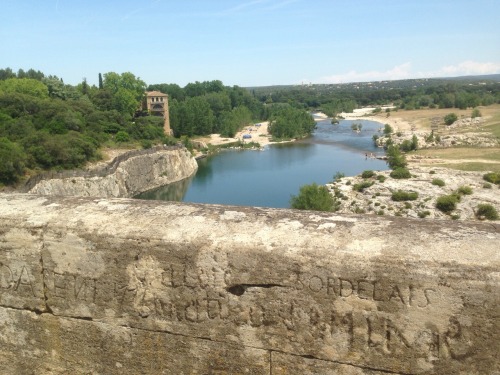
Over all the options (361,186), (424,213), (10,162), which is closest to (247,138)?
(361,186)

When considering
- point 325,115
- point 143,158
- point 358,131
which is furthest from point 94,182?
point 325,115

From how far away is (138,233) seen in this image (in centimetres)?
245

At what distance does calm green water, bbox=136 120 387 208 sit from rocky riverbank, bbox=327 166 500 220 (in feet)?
19.1

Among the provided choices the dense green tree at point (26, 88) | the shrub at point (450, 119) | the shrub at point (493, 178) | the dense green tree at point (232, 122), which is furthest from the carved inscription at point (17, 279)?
the shrub at point (450, 119)

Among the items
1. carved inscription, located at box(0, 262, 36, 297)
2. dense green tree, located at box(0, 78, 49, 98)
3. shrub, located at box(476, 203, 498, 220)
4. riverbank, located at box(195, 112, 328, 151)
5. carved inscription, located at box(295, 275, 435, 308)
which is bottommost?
shrub, located at box(476, 203, 498, 220)

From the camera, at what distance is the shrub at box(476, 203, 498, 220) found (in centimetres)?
2731

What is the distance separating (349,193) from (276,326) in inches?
1379

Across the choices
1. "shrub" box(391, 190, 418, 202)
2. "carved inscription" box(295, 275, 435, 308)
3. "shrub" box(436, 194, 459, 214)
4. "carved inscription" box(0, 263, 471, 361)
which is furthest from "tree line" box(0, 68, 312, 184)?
"carved inscription" box(295, 275, 435, 308)

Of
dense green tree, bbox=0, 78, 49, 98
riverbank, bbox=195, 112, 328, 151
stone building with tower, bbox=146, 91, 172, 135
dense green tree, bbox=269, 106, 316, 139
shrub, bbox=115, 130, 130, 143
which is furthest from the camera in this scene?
dense green tree, bbox=269, 106, 316, 139

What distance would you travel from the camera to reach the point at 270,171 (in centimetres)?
5325

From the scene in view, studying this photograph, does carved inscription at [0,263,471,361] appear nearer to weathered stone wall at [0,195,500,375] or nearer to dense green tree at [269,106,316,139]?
weathered stone wall at [0,195,500,375]

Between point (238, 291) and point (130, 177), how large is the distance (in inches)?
1560

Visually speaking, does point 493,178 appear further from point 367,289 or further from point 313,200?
point 367,289

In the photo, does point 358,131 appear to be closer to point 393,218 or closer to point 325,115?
point 325,115
